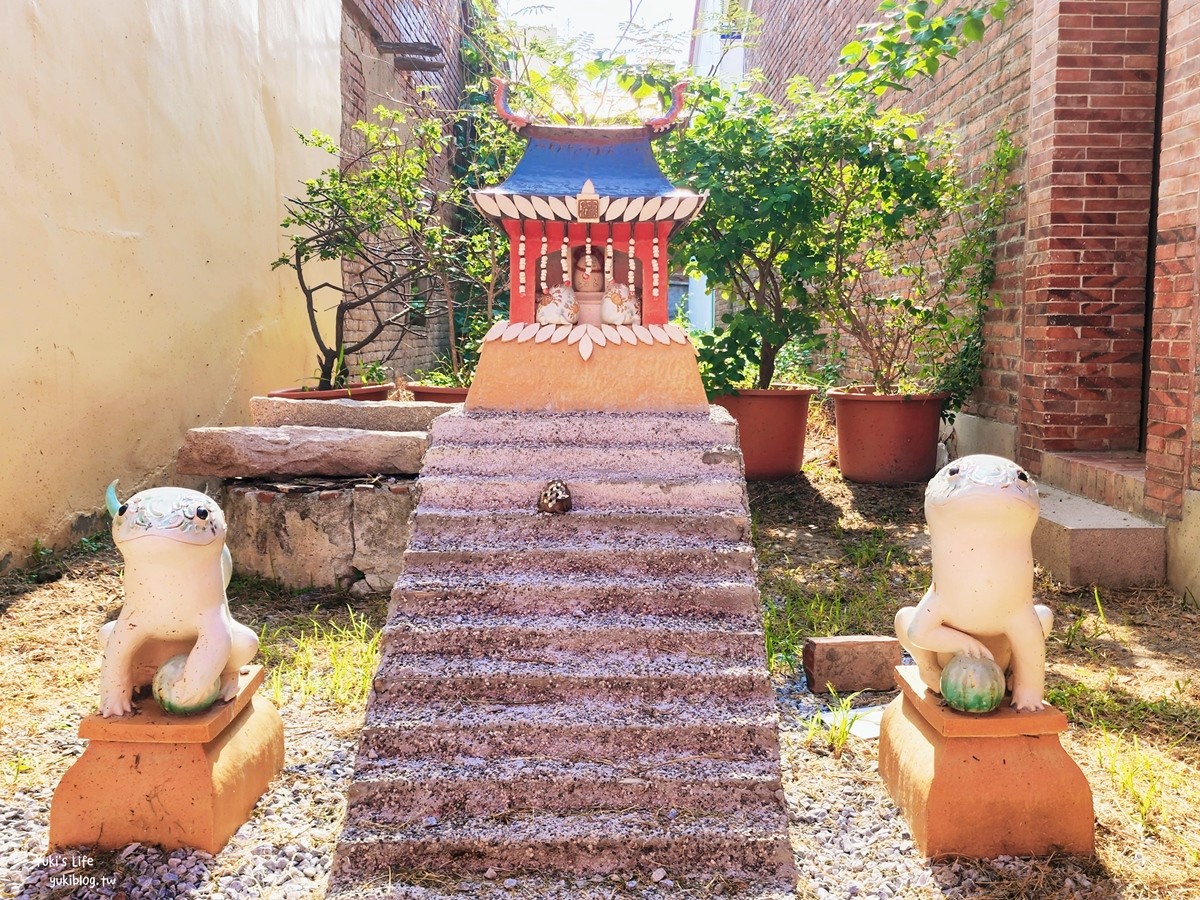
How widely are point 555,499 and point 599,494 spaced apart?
7.2 inches

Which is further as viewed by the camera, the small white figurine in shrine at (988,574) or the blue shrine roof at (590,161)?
the blue shrine roof at (590,161)

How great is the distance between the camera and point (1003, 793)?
220 cm

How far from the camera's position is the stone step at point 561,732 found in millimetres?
2406

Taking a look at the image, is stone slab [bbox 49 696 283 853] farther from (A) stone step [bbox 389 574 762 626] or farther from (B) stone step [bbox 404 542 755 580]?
(B) stone step [bbox 404 542 755 580]

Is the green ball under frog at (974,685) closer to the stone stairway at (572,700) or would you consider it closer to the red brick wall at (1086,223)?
the stone stairway at (572,700)

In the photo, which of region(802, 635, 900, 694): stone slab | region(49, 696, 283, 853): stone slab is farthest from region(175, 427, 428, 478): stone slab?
region(49, 696, 283, 853): stone slab

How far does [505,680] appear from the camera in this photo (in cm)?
254

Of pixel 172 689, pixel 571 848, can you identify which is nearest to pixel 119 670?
pixel 172 689

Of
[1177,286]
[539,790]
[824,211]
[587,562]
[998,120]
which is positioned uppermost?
[998,120]

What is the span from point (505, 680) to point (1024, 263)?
4.30m

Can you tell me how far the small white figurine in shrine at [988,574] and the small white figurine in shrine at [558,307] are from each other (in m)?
1.95

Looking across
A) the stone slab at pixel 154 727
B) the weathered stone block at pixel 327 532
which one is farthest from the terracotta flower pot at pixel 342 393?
the stone slab at pixel 154 727

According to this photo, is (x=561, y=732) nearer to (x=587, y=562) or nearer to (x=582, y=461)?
(x=587, y=562)

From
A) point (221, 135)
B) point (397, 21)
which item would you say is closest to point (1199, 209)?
point (221, 135)
